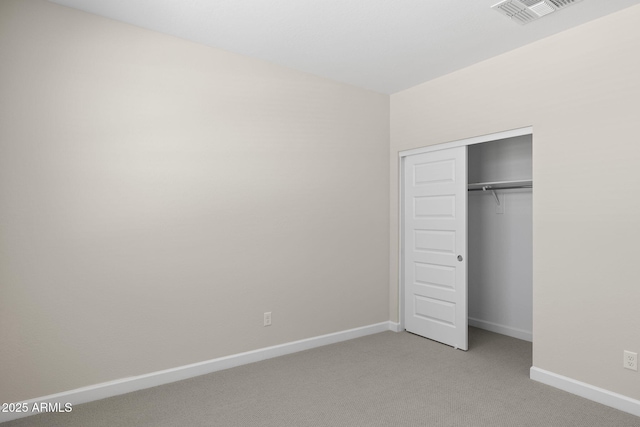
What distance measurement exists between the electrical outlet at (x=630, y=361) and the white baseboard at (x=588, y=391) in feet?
0.71

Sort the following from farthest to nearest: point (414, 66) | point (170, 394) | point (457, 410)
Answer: point (414, 66) < point (170, 394) < point (457, 410)

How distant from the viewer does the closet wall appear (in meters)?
4.27

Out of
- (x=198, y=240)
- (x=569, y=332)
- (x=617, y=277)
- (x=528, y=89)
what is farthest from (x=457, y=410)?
(x=528, y=89)

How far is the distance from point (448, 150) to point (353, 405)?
2.65m

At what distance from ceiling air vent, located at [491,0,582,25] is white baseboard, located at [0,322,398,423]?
328 centimetres

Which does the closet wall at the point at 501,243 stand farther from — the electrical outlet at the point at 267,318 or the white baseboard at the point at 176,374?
the electrical outlet at the point at 267,318

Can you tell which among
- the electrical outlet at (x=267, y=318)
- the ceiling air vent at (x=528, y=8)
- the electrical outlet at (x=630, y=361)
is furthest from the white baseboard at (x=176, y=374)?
the ceiling air vent at (x=528, y=8)

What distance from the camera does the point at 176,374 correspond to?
319 cm

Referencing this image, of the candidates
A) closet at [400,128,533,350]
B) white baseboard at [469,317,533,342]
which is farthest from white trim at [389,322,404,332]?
white baseboard at [469,317,533,342]

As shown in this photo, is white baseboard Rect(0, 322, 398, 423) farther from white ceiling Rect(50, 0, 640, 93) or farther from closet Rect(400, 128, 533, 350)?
white ceiling Rect(50, 0, 640, 93)

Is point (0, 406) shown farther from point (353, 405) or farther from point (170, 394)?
point (353, 405)

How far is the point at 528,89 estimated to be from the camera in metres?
3.33

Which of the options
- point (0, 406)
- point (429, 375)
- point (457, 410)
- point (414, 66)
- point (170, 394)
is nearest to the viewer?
point (0, 406)

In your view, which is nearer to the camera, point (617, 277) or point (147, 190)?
point (617, 277)
